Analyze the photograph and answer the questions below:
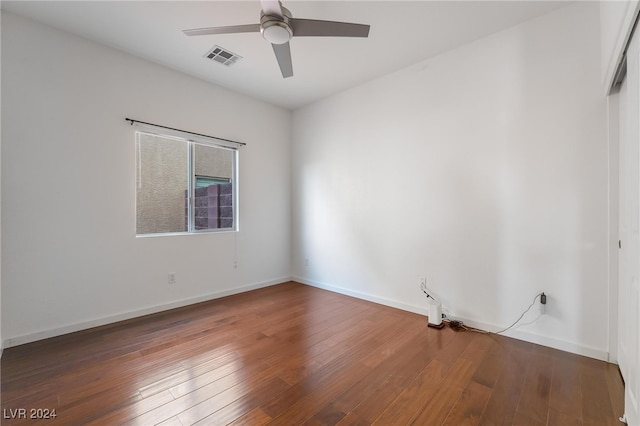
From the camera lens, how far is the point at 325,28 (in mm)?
1844

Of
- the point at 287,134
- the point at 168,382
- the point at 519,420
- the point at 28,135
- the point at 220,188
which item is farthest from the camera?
the point at 287,134

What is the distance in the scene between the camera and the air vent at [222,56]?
293cm

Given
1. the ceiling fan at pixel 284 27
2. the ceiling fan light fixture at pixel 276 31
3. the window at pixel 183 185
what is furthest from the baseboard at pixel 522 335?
the ceiling fan light fixture at pixel 276 31

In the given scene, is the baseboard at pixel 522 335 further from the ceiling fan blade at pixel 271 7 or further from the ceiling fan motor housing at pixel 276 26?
the ceiling fan blade at pixel 271 7

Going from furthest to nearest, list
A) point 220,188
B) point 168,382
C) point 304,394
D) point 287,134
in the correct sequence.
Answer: point 287,134, point 220,188, point 168,382, point 304,394

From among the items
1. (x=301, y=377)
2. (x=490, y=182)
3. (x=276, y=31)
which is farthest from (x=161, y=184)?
(x=490, y=182)

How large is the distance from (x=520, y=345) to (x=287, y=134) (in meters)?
4.19

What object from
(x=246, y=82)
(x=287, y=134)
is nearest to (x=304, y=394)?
(x=246, y=82)

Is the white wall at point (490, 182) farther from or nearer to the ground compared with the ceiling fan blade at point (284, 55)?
nearer to the ground

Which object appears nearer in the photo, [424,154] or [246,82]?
[424,154]

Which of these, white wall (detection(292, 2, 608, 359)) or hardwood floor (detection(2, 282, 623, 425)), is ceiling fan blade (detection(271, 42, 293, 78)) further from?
hardwood floor (detection(2, 282, 623, 425))

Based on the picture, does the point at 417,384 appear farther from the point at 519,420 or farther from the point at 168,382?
the point at 168,382

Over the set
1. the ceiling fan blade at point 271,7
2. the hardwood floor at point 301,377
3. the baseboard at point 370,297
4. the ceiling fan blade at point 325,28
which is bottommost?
the hardwood floor at point 301,377

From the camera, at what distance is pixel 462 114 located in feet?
9.36
